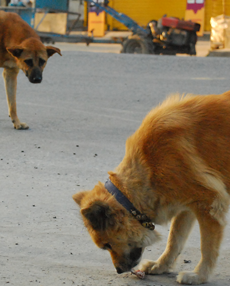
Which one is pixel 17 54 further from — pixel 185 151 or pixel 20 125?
pixel 185 151

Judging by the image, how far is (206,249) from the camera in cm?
346

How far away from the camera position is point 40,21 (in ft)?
72.2

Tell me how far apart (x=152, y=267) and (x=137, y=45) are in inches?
654

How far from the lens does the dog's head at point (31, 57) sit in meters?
8.06

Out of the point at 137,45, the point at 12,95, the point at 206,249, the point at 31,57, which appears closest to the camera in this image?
the point at 206,249

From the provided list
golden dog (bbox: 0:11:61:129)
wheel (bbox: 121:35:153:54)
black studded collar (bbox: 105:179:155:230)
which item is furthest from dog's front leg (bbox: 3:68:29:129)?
wheel (bbox: 121:35:153:54)

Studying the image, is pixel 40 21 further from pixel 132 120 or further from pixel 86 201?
pixel 86 201

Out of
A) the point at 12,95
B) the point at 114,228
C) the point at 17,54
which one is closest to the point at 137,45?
the point at 12,95

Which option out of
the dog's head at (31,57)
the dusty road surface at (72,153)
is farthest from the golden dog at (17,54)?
the dusty road surface at (72,153)

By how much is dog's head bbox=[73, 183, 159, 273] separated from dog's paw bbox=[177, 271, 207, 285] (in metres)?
0.34

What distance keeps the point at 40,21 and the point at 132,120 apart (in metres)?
14.1

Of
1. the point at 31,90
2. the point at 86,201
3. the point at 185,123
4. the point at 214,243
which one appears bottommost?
the point at 31,90

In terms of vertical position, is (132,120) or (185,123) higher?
(185,123)

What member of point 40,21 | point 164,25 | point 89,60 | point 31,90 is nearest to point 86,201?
point 31,90
